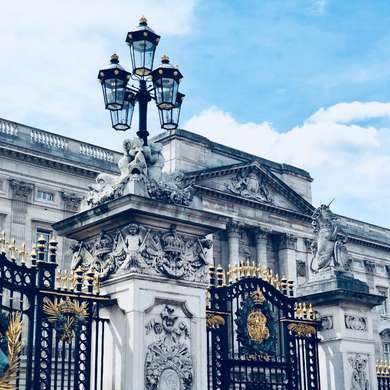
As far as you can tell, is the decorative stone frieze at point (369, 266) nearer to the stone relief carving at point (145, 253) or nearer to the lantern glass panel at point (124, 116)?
the stone relief carving at point (145, 253)

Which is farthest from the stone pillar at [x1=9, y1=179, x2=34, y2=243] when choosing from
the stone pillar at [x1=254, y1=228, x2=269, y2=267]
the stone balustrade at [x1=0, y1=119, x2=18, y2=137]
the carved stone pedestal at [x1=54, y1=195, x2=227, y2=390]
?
the carved stone pedestal at [x1=54, y1=195, x2=227, y2=390]

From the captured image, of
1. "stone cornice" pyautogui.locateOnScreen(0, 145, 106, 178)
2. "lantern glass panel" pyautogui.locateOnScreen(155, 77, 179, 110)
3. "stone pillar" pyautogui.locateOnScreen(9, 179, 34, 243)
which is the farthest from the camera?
"stone cornice" pyautogui.locateOnScreen(0, 145, 106, 178)

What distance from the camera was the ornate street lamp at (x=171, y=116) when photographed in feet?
37.6

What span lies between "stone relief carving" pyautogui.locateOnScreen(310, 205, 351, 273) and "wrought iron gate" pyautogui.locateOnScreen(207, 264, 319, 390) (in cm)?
98

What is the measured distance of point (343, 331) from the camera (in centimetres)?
1338

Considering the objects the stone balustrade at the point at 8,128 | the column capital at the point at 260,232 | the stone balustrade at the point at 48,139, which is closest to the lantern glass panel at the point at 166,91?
the stone balustrade at the point at 8,128

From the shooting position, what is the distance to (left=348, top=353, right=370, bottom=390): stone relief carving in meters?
13.3

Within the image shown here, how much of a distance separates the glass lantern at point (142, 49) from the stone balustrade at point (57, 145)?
25260mm

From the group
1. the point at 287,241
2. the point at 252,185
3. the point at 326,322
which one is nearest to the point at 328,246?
the point at 326,322

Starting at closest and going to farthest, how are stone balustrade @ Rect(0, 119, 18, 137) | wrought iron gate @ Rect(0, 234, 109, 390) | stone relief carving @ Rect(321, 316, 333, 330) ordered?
wrought iron gate @ Rect(0, 234, 109, 390), stone relief carving @ Rect(321, 316, 333, 330), stone balustrade @ Rect(0, 119, 18, 137)

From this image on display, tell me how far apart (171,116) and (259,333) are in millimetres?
3840

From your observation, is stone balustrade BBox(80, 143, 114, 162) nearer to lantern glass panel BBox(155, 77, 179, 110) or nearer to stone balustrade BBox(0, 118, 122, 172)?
stone balustrade BBox(0, 118, 122, 172)

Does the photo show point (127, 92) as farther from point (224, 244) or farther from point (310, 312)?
point (224, 244)

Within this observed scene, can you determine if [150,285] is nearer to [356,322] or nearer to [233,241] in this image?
[356,322]
